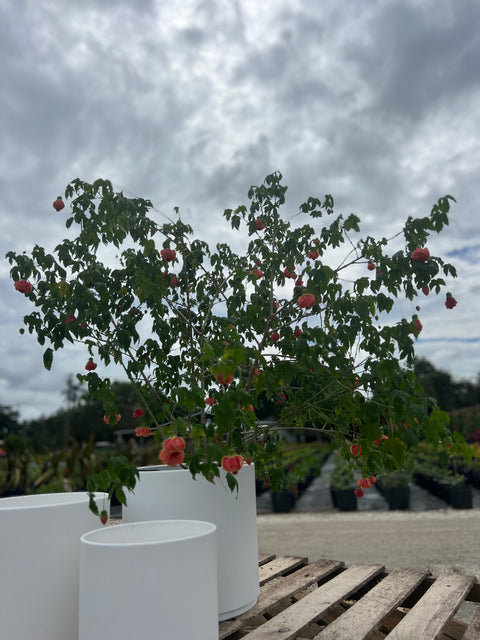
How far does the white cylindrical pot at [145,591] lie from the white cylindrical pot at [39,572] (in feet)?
1.18

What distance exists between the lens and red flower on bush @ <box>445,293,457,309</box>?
269 centimetres

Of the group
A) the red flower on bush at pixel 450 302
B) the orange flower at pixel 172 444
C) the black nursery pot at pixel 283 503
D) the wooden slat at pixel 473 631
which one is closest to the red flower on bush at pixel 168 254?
the orange flower at pixel 172 444

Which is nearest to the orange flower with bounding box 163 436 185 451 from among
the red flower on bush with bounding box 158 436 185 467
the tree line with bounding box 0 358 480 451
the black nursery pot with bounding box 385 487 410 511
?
the red flower on bush with bounding box 158 436 185 467

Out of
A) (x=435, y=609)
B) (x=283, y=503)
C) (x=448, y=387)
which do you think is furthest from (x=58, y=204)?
(x=448, y=387)

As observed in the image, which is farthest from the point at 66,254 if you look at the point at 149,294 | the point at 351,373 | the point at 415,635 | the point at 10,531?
the point at 415,635

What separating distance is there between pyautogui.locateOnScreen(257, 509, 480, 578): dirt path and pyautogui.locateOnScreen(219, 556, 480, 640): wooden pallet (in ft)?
5.74

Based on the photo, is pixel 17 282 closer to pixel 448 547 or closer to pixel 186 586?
pixel 186 586

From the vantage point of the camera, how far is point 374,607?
2.84 m

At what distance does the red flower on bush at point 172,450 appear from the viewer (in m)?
2.08

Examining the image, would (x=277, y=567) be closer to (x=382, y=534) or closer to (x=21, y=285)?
(x=21, y=285)

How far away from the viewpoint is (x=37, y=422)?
49.9m

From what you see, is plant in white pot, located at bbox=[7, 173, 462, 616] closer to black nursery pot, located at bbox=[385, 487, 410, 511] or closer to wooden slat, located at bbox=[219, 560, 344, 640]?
wooden slat, located at bbox=[219, 560, 344, 640]

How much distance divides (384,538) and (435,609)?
165 inches

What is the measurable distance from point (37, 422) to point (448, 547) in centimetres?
4973
